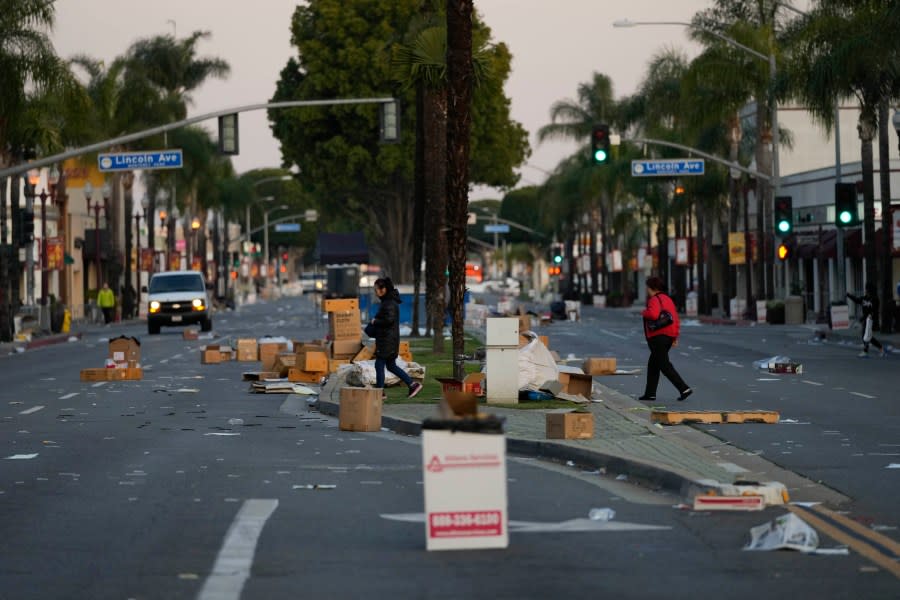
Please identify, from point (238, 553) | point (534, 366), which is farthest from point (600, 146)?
point (238, 553)

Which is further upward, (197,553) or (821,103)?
(821,103)

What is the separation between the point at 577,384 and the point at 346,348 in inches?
310

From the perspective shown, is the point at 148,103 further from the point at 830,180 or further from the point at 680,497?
the point at 680,497

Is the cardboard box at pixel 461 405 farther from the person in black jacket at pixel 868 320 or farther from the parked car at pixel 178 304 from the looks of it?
the parked car at pixel 178 304

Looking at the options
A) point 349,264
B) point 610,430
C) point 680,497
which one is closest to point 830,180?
point 349,264

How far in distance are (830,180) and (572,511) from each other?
70.4 meters

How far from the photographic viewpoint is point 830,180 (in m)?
81.0

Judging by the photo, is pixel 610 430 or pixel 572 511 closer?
pixel 572 511

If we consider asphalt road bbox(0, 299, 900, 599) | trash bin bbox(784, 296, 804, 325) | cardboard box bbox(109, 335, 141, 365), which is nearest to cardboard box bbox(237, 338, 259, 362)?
cardboard box bbox(109, 335, 141, 365)

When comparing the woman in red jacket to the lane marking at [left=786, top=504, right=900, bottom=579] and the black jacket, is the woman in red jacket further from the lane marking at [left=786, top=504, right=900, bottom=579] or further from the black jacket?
the lane marking at [left=786, top=504, right=900, bottom=579]

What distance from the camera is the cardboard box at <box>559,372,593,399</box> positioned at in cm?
2461

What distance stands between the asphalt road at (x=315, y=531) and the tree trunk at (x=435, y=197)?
21835 millimetres

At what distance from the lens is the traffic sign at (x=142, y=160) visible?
48.9 m

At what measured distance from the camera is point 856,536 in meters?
11.5
